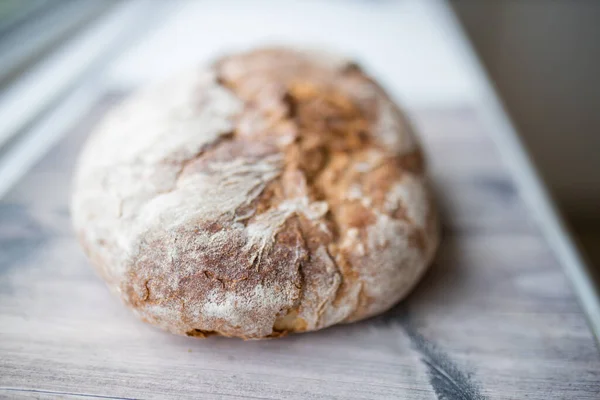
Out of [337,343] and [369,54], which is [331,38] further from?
[337,343]

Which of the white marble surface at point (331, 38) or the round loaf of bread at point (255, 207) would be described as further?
the white marble surface at point (331, 38)

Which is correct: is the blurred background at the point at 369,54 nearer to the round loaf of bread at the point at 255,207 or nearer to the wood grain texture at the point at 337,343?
the wood grain texture at the point at 337,343

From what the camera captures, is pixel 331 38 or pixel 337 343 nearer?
pixel 337 343

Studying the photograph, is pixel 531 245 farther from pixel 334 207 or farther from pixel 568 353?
pixel 334 207

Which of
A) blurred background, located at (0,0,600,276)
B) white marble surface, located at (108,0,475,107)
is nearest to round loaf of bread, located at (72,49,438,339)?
blurred background, located at (0,0,600,276)

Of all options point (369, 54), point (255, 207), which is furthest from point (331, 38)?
point (255, 207)

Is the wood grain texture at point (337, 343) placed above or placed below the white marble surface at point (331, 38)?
below

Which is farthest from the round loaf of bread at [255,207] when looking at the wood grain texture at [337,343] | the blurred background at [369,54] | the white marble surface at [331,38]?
the white marble surface at [331,38]
